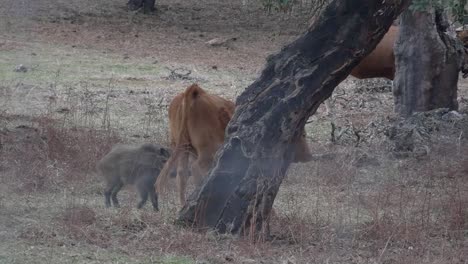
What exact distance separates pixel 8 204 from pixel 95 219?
0.88m

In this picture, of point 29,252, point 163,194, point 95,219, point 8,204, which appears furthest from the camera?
point 163,194

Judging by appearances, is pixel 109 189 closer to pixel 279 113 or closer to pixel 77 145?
pixel 77 145

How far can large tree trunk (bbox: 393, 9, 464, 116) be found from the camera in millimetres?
11672

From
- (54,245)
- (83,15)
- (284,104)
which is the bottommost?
(83,15)

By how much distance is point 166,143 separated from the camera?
10.6 metres

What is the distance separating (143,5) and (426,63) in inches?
492

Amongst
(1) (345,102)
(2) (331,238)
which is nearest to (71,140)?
(2) (331,238)

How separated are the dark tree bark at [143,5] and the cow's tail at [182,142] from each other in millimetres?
14751

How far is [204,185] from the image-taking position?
23.6 ft

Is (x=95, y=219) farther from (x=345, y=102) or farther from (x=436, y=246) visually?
(x=345, y=102)

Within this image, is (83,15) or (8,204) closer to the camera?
(8,204)

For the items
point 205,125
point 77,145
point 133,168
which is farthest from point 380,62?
point 133,168

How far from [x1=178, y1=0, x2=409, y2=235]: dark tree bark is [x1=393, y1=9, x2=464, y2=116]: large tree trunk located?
462 cm

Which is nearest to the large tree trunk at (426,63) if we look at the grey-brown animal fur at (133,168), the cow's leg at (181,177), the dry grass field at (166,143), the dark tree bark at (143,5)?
the dry grass field at (166,143)
